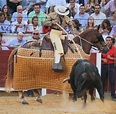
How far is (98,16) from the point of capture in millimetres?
12875

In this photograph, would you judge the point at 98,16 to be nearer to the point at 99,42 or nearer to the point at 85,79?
the point at 99,42

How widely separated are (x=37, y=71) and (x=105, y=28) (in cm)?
278

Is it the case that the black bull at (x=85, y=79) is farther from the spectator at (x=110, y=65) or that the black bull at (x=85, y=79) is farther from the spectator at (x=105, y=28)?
the spectator at (x=105, y=28)

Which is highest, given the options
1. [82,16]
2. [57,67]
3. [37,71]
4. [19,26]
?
[82,16]

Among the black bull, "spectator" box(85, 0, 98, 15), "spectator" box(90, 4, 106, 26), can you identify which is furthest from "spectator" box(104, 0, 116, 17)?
the black bull

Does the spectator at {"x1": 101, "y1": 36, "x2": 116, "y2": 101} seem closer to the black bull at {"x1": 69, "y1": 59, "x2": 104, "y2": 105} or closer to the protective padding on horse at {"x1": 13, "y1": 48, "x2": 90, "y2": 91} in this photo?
the protective padding on horse at {"x1": 13, "y1": 48, "x2": 90, "y2": 91}

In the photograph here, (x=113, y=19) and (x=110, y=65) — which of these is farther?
(x=113, y=19)

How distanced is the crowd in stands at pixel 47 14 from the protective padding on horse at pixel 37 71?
186 cm

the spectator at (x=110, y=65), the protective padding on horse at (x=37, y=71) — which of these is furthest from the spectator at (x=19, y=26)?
the protective padding on horse at (x=37, y=71)

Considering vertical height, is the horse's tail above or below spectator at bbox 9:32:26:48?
below

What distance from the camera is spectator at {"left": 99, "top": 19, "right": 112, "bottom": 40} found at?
39.4ft

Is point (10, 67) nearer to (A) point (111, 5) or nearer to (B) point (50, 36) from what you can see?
(B) point (50, 36)

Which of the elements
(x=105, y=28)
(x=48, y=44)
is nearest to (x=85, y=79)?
(x=48, y=44)

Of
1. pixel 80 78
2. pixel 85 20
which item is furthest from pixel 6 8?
pixel 80 78
